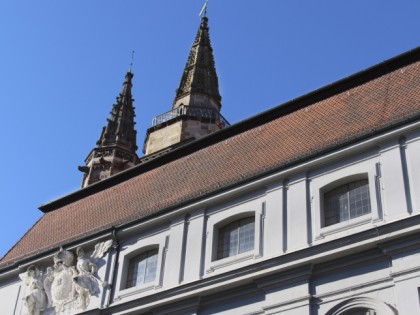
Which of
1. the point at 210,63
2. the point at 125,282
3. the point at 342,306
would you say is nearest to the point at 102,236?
the point at 125,282

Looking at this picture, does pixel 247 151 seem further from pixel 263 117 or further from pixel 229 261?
pixel 229 261

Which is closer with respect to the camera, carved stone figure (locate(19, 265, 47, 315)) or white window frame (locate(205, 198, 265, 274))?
white window frame (locate(205, 198, 265, 274))

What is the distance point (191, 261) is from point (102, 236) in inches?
164

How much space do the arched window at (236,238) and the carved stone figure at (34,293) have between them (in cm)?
681

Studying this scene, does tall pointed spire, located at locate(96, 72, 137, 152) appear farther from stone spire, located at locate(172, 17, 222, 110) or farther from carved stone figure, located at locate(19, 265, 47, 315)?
carved stone figure, located at locate(19, 265, 47, 315)

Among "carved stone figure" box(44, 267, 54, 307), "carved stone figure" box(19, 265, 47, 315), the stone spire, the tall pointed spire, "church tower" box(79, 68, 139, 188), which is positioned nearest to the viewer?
"carved stone figure" box(19, 265, 47, 315)

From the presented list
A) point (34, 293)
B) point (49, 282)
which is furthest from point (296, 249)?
point (34, 293)

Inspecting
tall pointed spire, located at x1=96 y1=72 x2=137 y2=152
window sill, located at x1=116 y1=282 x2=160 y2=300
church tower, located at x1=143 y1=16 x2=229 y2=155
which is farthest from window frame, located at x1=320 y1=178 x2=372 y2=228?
tall pointed spire, located at x1=96 y1=72 x2=137 y2=152

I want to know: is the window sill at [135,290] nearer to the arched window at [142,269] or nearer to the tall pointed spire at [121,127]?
the arched window at [142,269]

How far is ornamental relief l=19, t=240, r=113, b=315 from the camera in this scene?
24.5 m

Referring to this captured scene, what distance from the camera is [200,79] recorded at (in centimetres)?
6100

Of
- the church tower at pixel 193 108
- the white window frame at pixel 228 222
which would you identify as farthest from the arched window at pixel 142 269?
the church tower at pixel 193 108

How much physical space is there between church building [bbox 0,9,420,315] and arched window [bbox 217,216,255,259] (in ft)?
0.14

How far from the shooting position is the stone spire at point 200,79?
58500 mm
